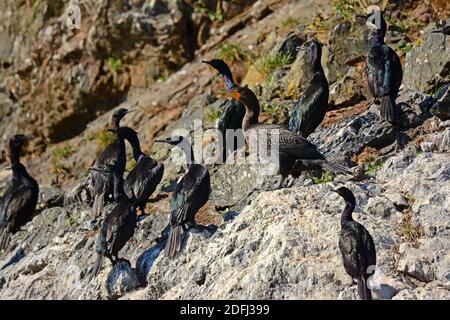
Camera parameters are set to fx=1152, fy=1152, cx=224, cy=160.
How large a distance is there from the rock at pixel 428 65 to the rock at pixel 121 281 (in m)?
5.38

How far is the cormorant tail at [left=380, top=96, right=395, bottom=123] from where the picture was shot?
15.1 metres

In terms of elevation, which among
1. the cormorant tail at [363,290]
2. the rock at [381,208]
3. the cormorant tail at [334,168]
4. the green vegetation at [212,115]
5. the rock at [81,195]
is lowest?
the cormorant tail at [363,290]

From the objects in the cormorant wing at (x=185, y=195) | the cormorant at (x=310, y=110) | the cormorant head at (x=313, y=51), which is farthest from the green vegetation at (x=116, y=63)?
the cormorant wing at (x=185, y=195)

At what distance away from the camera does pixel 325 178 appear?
573 inches

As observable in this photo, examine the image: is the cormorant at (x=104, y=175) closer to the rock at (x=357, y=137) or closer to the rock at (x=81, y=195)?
the rock at (x=81, y=195)

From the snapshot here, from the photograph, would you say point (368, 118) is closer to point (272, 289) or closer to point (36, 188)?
point (272, 289)

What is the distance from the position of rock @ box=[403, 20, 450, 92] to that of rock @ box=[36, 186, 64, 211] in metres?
6.11

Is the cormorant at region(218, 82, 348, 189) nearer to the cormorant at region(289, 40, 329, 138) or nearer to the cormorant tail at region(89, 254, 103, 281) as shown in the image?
the cormorant at region(289, 40, 329, 138)

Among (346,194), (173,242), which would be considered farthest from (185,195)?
(346,194)

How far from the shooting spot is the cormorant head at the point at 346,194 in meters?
12.6

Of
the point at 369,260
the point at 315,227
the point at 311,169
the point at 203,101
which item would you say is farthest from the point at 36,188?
the point at 369,260

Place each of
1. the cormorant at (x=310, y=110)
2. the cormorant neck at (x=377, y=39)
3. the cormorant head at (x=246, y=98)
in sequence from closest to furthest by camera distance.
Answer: the cormorant head at (x=246, y=98), the cormorant at (x=310, y=110), the cormorant neck at (x=377, y=39)

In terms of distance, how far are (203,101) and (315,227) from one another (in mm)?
7525

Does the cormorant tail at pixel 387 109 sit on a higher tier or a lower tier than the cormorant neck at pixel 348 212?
higher
